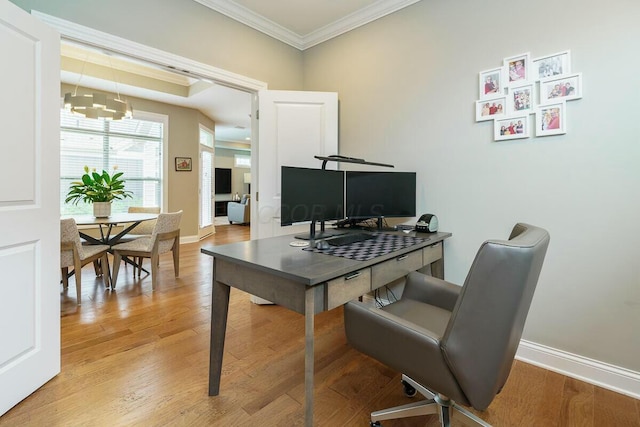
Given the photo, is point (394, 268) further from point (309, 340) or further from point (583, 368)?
point (583, 368)

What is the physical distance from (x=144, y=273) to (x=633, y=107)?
15.8ft

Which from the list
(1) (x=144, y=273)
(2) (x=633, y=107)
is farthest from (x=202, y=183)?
(2) (x=633, y=107)

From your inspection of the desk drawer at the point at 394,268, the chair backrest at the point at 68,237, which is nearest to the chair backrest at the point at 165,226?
the chair backrest at the point at 68,237

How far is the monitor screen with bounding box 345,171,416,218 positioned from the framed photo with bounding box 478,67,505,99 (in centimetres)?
74

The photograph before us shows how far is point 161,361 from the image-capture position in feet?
6.39

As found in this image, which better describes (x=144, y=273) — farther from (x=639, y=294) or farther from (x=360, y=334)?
(x=639, y=294)

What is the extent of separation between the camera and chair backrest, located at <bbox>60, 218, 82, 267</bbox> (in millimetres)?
2746

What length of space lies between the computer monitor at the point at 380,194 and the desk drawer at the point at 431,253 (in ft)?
1.22

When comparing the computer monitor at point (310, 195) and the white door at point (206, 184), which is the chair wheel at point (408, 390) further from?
the white door at point (206, 184)

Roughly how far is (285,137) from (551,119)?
2009 millimetres

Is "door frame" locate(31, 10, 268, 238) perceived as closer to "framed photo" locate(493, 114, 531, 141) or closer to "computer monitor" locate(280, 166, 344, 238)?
"computer monitor" locate(280, 166, 344, 238)

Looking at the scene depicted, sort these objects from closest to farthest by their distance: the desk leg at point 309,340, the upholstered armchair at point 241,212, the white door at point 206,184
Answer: the desk leg at point 309,340 < the white door at point 206,184 < the upholstered armchair at point 241,212

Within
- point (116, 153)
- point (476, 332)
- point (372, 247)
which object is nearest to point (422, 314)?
point (372, 247)

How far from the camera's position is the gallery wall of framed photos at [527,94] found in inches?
72.1
